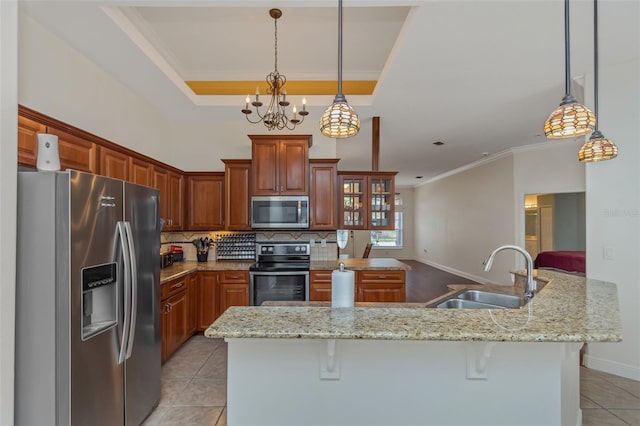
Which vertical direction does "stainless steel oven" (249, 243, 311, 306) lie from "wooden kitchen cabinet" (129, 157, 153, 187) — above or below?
below

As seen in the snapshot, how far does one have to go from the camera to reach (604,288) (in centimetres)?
184

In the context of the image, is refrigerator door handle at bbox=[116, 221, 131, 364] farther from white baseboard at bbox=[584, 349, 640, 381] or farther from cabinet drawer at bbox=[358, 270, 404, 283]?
white baseboard at bbox=[584, 349, 640, 381]

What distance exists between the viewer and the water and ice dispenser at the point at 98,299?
1618 millimetres

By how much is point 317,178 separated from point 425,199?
24.3 ft

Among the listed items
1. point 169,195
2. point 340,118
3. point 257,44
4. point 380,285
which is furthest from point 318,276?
point 257,44

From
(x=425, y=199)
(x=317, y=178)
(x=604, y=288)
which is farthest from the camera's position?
(x=425, y=199)

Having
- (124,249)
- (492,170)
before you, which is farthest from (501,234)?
(124,249)

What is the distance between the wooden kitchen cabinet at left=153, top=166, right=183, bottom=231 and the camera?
10.9 feet

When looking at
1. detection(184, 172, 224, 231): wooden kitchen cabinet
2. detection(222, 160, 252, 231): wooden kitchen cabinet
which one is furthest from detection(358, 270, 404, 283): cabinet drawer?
detection(184, 172, 224, 231): wooden kitchen cabinet

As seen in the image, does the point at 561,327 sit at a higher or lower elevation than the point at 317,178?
lower

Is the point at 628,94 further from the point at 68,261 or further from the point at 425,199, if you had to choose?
the point at 425,199

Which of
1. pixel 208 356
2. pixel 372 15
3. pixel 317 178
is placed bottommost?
pixel 208 356

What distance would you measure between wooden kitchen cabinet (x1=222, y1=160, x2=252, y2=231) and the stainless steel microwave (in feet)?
0.50

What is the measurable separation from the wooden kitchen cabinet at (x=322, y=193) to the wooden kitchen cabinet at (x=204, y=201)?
4.10 ft
